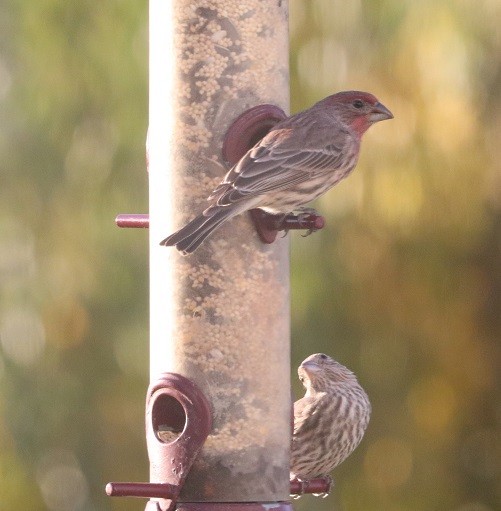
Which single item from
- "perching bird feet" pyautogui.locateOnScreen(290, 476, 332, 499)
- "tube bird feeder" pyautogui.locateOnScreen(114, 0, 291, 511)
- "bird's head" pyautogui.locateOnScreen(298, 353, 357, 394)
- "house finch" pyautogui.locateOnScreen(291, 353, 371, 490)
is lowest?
"perching bird feet" pyautogui.locateOnScreen(290, 476, 332, 499)

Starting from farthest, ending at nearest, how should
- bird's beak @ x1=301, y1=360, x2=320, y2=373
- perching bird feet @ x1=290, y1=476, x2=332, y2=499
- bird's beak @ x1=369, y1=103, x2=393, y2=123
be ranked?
1. bird's beak @ x1=301, y1=360, x2=320, y2=373
2. bird's beak @ x1=369, y1=103, x2=393, y2=123
3. perching bird feet @ x1=290, y1=476, x2=332, y2=499

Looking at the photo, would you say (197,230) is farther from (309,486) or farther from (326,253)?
(326,253)

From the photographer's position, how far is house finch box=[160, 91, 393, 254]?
7.59m

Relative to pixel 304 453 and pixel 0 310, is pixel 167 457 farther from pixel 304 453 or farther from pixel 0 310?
pixel 0 310

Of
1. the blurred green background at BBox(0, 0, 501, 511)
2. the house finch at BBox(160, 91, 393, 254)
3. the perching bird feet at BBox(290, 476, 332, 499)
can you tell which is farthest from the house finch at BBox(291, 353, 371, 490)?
the blurred green background at BBox(0, 0, 501, 511)

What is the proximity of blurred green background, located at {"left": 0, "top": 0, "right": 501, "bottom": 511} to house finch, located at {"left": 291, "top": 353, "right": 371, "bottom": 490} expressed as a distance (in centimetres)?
289

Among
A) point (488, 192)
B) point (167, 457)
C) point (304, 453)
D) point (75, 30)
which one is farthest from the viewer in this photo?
point (75, 30)

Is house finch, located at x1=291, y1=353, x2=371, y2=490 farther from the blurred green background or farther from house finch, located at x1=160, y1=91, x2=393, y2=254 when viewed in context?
the blurred green background

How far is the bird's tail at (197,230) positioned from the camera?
24.6 ft

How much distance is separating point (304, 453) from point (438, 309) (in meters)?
4.65

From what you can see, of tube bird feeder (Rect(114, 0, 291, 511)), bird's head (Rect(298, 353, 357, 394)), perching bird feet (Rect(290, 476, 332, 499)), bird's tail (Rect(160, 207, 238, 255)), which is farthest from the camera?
bird's head (Rect(298, 353, 357, 394))

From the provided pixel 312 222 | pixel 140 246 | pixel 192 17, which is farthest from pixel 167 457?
pixel 140 246

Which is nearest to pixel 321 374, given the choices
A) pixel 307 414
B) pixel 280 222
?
pixel 307 414

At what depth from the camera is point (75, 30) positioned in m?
14.1
